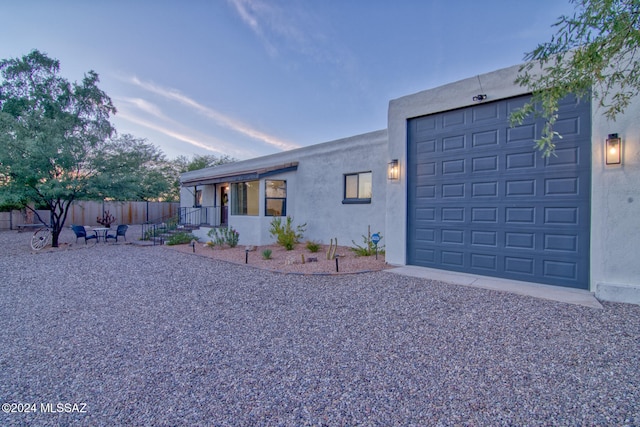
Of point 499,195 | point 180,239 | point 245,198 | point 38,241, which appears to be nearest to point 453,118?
point 499,195

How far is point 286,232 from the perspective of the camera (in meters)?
11.2

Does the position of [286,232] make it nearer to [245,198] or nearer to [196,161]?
[245,198]

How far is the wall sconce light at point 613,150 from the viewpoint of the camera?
480cm

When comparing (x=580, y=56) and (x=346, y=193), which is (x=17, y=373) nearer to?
(x=580, y=56)

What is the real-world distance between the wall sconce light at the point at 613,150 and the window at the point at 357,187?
5.92m

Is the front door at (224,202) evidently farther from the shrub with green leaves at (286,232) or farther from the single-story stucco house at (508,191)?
the single-story stucco house at (508,191)

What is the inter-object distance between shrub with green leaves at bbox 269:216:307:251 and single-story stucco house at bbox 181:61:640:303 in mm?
3266

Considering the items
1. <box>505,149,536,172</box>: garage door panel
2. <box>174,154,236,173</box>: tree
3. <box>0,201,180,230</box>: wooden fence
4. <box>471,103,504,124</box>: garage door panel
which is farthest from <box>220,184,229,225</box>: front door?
<box>174,154,236,173</box>: tree

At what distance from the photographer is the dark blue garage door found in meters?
5.34

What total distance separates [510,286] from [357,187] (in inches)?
231

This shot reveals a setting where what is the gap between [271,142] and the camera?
18.2 metres

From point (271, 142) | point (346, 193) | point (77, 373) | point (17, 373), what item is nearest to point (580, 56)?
point (77, 373)

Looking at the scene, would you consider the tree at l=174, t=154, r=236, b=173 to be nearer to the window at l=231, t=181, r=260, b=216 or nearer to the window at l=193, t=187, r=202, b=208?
the window at l=193, t=187, r=202, b=208

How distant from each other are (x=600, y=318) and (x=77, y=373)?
6.23m
